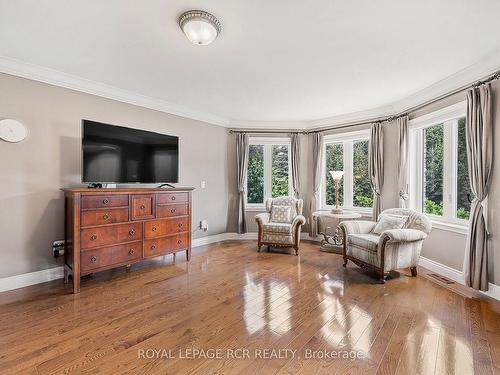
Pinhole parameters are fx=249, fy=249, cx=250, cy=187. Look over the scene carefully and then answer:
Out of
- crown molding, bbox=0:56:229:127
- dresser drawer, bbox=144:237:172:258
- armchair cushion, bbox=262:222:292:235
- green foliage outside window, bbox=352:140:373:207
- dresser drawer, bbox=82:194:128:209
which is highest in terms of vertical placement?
crown molding, bbox=0:56:229:127

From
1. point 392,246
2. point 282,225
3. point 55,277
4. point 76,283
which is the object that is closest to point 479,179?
point 392,246

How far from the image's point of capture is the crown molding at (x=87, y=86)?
2842mm

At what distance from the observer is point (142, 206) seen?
338 centimetres

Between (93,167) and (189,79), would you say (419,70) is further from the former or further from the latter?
(93,167)

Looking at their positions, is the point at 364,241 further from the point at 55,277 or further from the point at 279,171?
the point at 55,277

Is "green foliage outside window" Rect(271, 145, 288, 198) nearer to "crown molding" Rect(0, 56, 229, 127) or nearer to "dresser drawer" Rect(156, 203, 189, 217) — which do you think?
"crown molding" Rect(0, 56, 229, 127)

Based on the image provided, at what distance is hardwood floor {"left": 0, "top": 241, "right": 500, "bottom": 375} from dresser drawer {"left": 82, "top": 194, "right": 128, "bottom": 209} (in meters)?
0.95

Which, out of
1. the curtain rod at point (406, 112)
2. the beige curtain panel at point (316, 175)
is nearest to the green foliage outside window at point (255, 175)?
the curtain rod at point (406, 112)

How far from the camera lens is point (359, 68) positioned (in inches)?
117

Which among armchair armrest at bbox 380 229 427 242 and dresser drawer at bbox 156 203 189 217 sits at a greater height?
dresser drawer at bbox 156 203 189 217

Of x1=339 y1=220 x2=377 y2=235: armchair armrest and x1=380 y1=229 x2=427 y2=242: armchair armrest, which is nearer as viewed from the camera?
x1=380 y1=229 x2=427 y2=242: armchair armrest

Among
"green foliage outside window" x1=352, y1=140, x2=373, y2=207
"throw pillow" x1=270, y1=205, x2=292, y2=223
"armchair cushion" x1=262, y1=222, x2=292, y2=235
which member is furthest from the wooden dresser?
"green foliage outside window" x1=352, y1=140, x2=373, y2=207

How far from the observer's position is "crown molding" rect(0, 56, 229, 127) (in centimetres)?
284

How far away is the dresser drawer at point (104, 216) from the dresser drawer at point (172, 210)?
49cm
